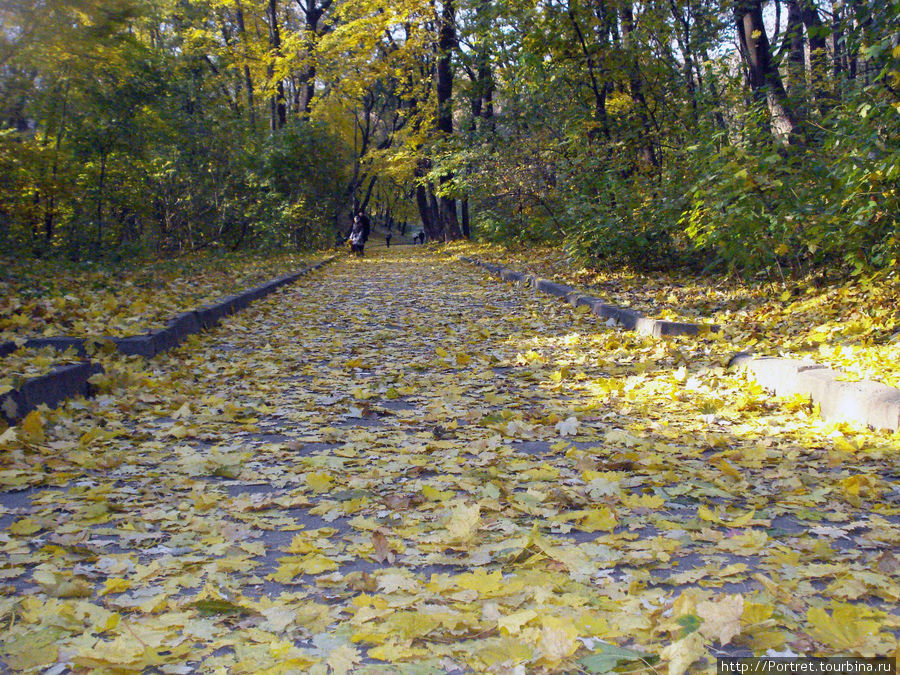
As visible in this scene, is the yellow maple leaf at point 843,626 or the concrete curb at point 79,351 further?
the concrete curb at point 79,351

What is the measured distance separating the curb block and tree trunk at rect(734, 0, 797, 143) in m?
Result: 7.79

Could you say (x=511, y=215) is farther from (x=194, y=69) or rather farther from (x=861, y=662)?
(x=861, y=662)

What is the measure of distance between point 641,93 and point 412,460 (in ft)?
37.3

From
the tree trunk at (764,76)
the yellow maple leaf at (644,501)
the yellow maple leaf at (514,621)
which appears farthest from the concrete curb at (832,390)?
the tree trunk at (764,76)

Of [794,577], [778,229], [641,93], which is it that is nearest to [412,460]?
[794,577]

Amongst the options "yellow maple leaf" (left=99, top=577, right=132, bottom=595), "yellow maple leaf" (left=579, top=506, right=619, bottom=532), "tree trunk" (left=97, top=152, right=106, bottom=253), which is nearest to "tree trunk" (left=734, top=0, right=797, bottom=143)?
"yellow maple leaf" (left=579, top=506, right=619, bottom=532)

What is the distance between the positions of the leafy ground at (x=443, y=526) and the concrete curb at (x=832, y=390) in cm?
10

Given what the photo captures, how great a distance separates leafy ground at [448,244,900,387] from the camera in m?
4.61

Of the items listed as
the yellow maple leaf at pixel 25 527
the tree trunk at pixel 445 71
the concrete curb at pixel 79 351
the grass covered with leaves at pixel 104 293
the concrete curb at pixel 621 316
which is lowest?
the yellow maple leaf at pixel 25 527

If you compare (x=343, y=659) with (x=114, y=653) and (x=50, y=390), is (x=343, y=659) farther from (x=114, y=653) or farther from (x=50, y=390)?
(x=50, y=390)

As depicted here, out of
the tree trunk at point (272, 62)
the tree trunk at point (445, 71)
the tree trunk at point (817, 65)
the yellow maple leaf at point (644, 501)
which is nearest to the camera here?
the yellow maple leaf at point (644, 501)

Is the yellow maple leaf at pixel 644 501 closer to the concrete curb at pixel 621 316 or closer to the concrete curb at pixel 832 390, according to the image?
the concrete curb at pixel 832 390

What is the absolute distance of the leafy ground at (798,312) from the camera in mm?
4612

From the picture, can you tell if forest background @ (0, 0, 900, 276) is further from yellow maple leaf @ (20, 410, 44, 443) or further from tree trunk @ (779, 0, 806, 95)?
yellow maple leaf @ (20, 410, 44, 443)
